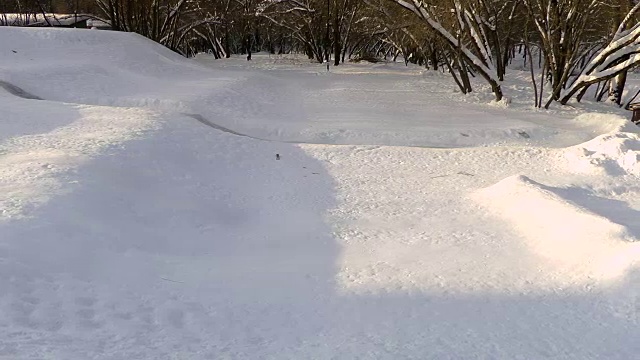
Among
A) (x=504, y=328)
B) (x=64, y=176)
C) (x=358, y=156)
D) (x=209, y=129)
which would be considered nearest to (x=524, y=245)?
(x=504, y=328)

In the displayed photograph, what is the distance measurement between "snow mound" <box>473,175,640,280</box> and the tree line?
713cm

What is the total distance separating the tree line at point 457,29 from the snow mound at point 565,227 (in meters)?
7.13

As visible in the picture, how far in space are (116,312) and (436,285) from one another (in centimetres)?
234

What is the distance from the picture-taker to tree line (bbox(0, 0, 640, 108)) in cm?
1343

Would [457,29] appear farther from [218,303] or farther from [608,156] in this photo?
[218,303]

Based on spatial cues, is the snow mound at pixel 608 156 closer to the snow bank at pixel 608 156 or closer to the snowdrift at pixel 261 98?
the snow bank at pixel 608 156

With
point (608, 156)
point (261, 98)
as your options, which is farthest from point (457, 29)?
point (608, 156)

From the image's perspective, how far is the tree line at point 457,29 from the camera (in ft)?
44.1

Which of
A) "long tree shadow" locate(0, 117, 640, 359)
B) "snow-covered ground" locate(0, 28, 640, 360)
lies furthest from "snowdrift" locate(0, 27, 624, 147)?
"long tree shadow" locate(0, 117, 640, 359)

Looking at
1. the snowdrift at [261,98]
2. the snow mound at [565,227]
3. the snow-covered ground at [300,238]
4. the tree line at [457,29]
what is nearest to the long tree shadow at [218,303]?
the snow-covered ground at [300,238]

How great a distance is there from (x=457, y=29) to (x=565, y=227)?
37.8 feet

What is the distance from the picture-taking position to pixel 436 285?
4.30 meters

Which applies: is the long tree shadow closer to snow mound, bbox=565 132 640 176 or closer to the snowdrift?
snow mound, bbox=565 132 640 176

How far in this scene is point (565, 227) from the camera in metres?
5.10
